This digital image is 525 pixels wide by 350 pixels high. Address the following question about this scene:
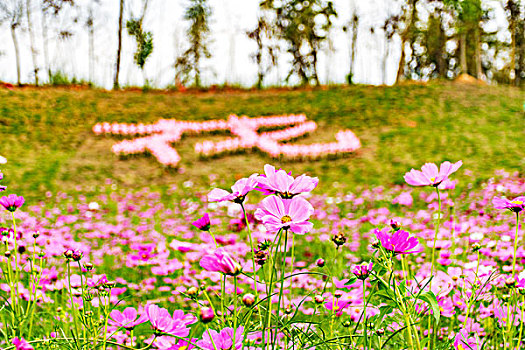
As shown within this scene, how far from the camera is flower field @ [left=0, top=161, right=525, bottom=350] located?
0.75m

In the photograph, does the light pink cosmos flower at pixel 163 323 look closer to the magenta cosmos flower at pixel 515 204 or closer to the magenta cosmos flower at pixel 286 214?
the magenta cosmos flower at pixel 286 214

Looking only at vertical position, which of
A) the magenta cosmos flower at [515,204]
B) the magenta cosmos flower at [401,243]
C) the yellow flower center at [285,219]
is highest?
the yellow flower center at [285,219]

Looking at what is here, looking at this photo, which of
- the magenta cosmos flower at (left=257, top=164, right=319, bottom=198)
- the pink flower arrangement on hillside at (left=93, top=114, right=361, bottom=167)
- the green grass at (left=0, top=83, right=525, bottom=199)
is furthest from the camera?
the pink flower arrangement on hillside at (left=93, top=114, right=361, bottom=167)

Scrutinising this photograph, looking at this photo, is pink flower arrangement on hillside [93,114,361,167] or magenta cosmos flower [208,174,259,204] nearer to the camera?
magenta cosmos flower [208,174,259,204]

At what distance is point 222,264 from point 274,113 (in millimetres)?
8855

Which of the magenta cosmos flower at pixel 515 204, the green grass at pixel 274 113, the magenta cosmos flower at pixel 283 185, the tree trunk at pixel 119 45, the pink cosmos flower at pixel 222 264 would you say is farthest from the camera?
the tree trunk at pixel 119 45

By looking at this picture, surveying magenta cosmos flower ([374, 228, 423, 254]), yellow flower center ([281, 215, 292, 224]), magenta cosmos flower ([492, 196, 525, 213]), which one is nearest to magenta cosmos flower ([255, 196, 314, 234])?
yellow flower center ([281, 215, 292, 224])

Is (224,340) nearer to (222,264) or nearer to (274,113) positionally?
(222,264)

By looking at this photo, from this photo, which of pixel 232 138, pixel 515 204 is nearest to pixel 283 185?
pixel 515 204

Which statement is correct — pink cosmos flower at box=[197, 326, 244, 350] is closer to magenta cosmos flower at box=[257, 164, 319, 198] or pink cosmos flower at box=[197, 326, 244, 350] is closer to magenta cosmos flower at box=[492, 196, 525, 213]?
magenta cosmos flower at box=[257, 164, 319, 198]

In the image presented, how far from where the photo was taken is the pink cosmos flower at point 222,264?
599 millimetres

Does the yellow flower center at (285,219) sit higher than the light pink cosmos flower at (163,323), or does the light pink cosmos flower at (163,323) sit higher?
the yellow flower center at (285,219)

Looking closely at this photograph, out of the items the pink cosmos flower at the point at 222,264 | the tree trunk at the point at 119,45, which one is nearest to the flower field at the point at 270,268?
the pink cosmos flower at the point at 222,264

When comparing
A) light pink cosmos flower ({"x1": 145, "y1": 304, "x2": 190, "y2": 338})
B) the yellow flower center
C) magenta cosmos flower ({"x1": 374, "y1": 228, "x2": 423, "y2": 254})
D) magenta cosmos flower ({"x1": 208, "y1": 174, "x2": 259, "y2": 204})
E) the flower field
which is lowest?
the flower field
